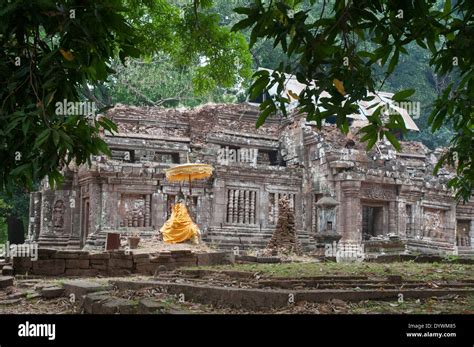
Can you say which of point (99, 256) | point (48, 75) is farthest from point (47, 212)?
point (48, 75)

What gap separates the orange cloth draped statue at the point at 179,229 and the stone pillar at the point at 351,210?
592 cm

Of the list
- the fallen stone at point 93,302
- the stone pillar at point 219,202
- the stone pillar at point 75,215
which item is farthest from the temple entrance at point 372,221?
the fallen stone at point 93,302

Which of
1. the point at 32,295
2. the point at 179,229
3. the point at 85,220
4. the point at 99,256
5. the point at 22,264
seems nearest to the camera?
the point at 32,295

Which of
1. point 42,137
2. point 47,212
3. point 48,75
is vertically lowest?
point 47,212

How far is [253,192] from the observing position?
21719 millimetres

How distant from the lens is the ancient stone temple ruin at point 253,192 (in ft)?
66.6

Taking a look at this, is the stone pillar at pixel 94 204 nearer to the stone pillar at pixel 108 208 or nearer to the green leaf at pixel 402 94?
the stone pillar at pixel 108 208

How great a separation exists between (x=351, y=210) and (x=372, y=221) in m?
2.48

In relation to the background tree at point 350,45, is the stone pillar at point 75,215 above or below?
below

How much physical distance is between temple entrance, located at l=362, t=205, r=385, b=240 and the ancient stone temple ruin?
0.14 ft

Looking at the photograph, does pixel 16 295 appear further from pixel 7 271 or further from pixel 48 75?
pixel 48 75

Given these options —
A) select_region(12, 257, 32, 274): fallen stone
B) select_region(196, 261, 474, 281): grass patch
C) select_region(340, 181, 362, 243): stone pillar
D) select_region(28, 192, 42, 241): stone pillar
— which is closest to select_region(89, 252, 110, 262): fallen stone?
select_region(12, 257, 32, 274): fallen stone
